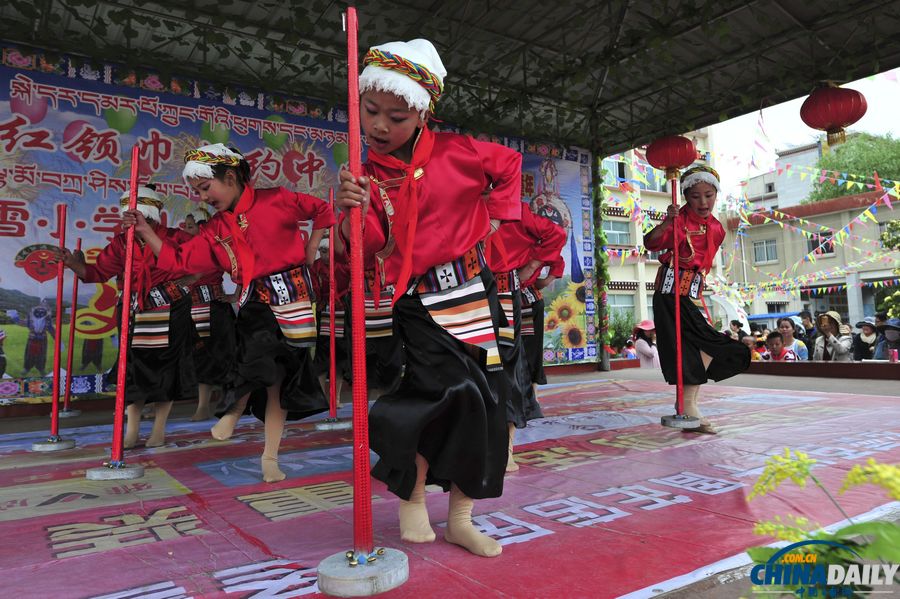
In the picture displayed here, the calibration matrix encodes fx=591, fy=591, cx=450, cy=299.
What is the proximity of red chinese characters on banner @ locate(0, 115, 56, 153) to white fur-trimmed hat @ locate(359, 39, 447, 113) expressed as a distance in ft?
17.8

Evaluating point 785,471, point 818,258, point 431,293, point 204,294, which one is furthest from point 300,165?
point 818,258

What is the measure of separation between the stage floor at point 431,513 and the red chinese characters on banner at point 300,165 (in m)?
3.86

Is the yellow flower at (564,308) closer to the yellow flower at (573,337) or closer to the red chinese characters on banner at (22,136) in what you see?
the yellow flower at (573,337)

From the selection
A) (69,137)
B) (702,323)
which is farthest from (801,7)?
(69,137)

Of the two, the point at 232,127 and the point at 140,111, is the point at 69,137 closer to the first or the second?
the point at 140,111

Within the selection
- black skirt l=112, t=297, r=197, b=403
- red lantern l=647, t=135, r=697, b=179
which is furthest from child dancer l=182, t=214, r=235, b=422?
red lantern l=647, t=135, r=697, b=179

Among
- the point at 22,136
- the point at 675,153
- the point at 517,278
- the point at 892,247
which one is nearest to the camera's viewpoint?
the point at 517,278

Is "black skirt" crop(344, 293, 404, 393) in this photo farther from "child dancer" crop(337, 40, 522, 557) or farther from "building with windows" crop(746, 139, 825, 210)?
"building with windows" crop(746, 139, 825, 210)

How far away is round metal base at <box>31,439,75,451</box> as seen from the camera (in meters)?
3.69

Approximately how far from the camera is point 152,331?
12.1ft

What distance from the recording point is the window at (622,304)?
20.0 metres

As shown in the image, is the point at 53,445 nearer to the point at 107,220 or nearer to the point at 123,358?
the point at 123,358

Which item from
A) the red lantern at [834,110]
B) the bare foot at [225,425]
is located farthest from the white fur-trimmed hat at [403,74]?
the red lantern at [834,110]

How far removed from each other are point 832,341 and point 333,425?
6927 mm
